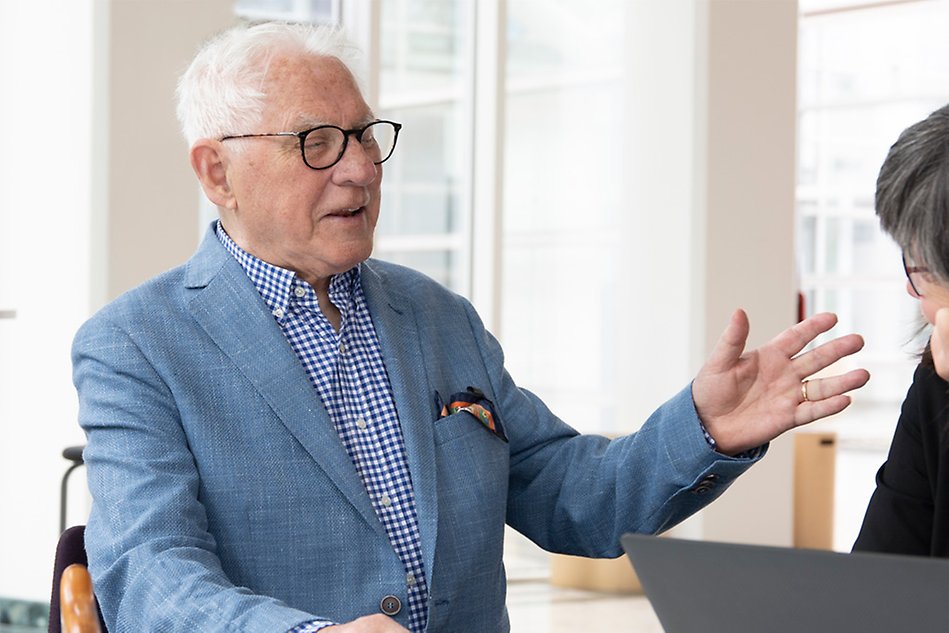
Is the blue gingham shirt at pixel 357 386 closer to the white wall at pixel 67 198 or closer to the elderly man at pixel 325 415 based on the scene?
the elderly man at pixel 325 415

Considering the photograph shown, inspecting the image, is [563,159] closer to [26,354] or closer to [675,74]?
[675,74]

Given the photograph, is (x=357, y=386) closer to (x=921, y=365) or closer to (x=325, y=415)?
(x=325, y=415)

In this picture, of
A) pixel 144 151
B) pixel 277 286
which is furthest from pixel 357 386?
pixel 144 151

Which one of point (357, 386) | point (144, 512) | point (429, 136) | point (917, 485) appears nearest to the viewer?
point (144, 512)

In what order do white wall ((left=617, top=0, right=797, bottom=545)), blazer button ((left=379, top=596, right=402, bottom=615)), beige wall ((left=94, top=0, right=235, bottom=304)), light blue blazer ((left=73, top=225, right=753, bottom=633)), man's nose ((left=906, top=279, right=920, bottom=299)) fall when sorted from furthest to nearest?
1. white wall ((left=617, top=0, right=797, bottom=545))
2. beige wall ((left=94, top=0, right=235, bottom=304))
3. blazer button ((left=379, top=596, right=402, bottom=615))
4. light blue blazer ((left=73, top=225, right=753, bottom=633))
5. man's nose ((left=906, top=279, right=920, bottom=299))

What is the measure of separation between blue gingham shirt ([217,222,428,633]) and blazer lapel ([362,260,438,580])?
0.02 metres

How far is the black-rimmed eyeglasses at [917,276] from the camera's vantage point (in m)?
1.29

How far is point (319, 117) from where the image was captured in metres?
1.74

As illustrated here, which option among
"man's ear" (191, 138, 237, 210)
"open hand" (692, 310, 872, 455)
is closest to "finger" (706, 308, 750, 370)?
"open hand" (692, 310, 872, 455)

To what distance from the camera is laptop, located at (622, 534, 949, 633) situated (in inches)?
35.2

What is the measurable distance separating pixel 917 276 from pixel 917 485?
1.22 feet

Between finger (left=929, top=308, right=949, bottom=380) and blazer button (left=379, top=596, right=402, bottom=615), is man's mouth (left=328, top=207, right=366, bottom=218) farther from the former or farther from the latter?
finger (left=929, top=308, right=949, bottom=380)

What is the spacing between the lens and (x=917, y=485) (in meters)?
1.57

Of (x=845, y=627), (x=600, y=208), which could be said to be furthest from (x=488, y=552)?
(x=600, y=208)
